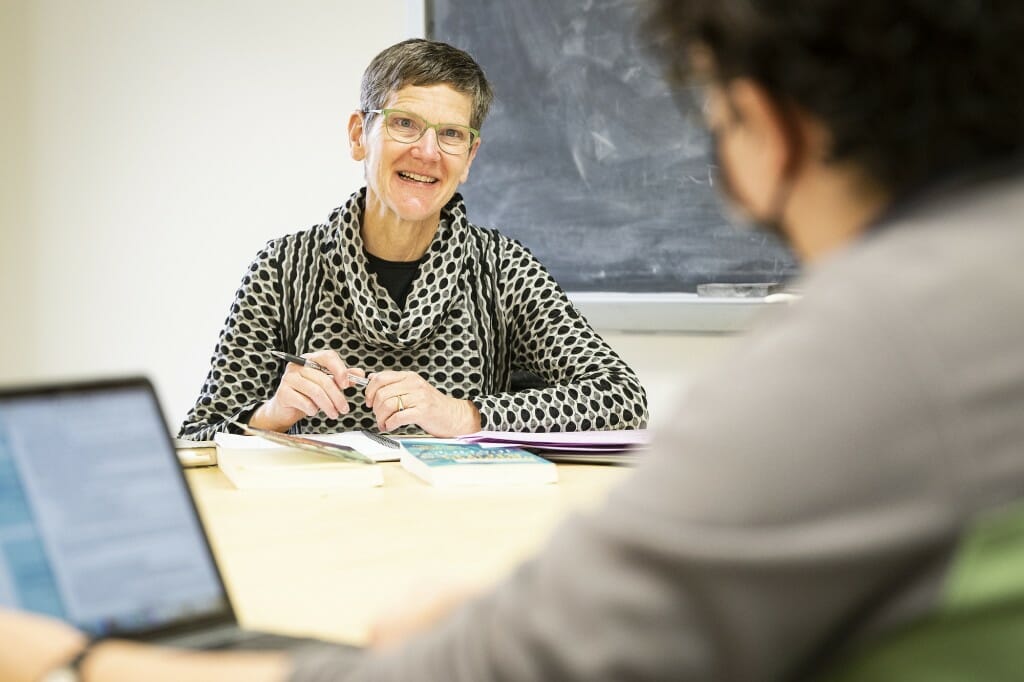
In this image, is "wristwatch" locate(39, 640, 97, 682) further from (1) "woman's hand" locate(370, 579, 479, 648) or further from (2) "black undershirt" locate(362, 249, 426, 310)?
(2) "black undershirt" locate(362, 249, 426, 310)

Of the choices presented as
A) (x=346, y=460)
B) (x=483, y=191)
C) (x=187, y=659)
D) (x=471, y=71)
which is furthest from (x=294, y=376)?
(x=483, y=191)

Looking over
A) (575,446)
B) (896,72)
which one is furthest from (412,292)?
(896,72)

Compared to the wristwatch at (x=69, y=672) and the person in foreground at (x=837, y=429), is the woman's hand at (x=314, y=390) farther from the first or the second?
the person in foreground at (x=837, y=429)

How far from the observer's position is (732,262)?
2.77 m

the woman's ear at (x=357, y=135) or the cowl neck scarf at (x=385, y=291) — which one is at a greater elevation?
the woman's ear at (x=357, y=135)

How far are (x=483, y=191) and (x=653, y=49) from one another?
2.37 m

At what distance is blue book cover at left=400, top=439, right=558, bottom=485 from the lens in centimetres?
146

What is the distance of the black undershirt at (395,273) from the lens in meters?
2.25

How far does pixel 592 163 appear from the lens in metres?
2.88

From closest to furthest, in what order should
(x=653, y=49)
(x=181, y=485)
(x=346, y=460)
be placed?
(x=653, y=49) < (x=181, y=485) < (x=346, y=460)

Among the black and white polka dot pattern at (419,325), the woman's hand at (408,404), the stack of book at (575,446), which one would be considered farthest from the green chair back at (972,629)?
the black and white polka dot pattern at (419,325)

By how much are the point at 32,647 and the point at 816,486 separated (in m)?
0.48

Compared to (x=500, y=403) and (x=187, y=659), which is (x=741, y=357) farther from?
(x=500, y=403)

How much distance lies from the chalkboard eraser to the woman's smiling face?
839 millimetres
